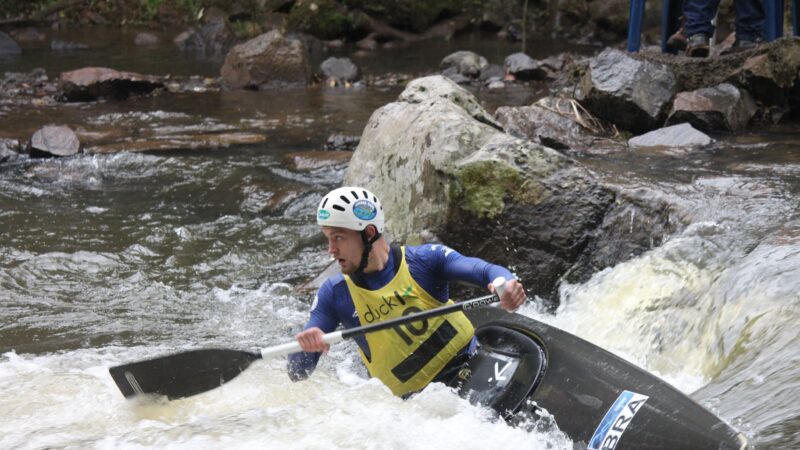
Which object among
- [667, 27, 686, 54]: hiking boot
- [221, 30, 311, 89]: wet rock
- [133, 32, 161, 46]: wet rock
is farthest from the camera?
[133, 32, 161, 46]: wet rock

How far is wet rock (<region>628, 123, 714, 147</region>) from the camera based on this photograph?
8.17 metres

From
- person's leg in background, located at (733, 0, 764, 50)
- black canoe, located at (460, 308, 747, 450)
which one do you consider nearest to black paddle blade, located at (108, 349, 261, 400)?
black canoe, located at (460, 308, 747, 450)

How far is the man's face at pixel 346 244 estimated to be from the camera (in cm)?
396

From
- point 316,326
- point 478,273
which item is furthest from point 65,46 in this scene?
point 478,273

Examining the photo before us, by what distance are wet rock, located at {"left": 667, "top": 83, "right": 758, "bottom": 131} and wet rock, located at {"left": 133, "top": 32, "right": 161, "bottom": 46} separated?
15919mm

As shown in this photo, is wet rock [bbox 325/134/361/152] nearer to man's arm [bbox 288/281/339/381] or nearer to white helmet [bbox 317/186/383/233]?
man's arm [bbox 288/281/339/381]

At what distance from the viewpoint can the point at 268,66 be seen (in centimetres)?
1516

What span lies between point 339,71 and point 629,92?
26.0ft

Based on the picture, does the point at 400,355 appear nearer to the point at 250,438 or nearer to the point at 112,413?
the point at 250,438

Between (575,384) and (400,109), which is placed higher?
(400,109)

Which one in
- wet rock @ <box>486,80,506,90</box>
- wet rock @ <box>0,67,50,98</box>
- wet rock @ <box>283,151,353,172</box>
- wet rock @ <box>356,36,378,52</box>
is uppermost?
wet rock @ <box>356,36,378,52</box>

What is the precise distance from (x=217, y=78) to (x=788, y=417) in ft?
46.2

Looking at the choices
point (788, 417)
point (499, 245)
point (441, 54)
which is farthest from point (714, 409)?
point (441, 54)

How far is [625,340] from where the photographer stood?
17.1 feet
